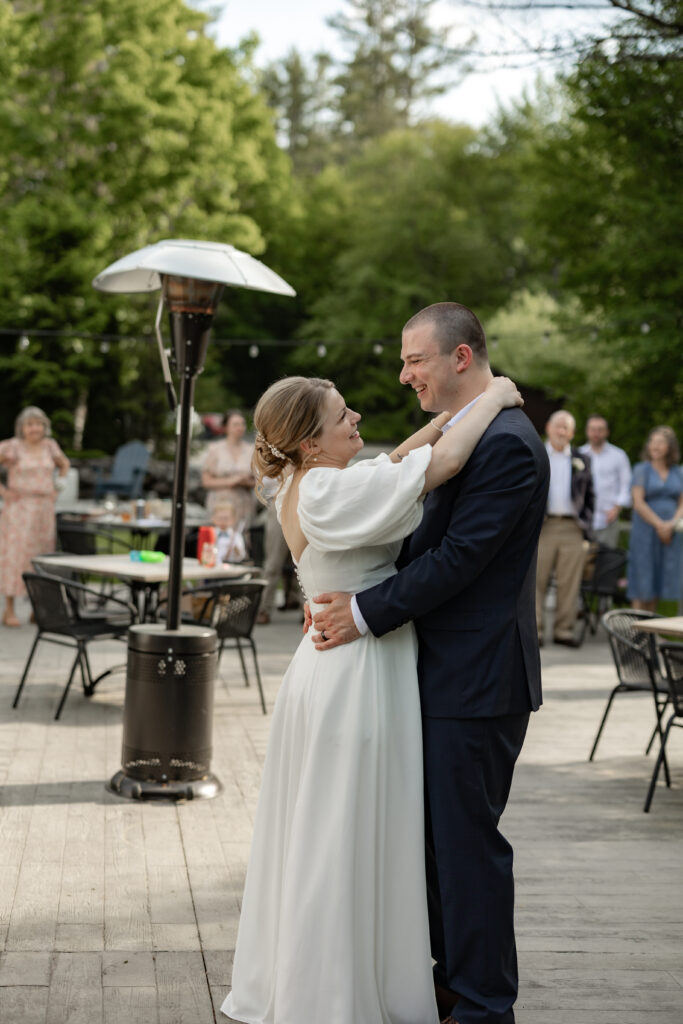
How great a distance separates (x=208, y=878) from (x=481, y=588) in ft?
6.97

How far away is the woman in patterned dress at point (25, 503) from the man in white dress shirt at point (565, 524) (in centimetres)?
446

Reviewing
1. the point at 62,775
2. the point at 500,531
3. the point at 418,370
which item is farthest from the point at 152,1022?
the point at 62,775

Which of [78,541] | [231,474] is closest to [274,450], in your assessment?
[78,541]

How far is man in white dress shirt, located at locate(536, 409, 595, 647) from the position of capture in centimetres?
1090

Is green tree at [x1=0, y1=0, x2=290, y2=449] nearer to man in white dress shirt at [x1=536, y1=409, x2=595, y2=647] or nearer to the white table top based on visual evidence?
man in white dress shirt at [x1=536, y1=409, x2=595, y2=647]

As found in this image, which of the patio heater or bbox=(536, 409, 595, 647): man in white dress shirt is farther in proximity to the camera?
bbox=(536, 409, 595, 647): man in white dress shirt

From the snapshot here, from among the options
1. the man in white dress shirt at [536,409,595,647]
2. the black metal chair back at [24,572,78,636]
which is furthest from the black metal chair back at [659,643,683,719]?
the man in white dress shirt at [536,409,595,647]

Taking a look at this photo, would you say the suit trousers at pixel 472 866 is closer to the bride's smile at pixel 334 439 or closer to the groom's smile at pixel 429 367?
the bride's smile at pixel 334 439

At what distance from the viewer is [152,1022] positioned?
3.41 meters

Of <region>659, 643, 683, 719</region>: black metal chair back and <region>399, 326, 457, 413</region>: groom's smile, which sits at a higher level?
<region>399, 326, 457, 413</region>: groom's smile

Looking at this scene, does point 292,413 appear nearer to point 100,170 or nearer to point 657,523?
point 657,523

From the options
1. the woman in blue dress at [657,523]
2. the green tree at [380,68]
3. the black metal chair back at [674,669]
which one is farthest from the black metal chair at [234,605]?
the green tree at [380,68]

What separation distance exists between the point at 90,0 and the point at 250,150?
5.15m

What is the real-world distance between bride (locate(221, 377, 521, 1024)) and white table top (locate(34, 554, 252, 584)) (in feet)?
13.4
